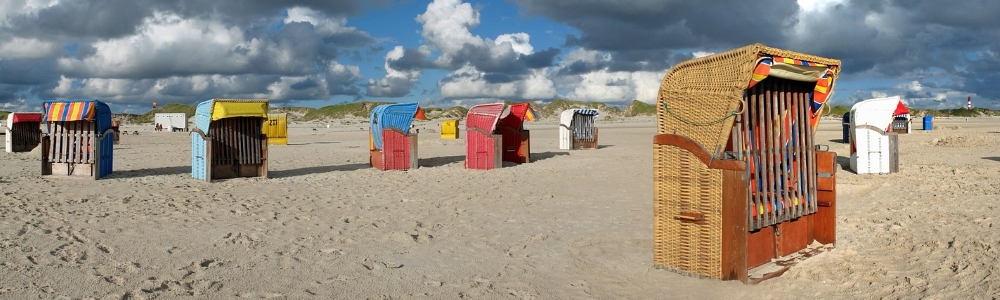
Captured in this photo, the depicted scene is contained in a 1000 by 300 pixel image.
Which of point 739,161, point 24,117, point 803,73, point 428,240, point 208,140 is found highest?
point 24,117

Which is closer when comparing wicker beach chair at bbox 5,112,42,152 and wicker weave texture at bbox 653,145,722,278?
wicker weave texture at bbox 653,145,722,278

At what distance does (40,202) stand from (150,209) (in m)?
1.84

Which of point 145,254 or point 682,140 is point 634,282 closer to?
point 682,140

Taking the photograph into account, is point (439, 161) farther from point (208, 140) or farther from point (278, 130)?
point (278, 130)

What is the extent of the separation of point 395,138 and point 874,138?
Answer: 34.6 feet

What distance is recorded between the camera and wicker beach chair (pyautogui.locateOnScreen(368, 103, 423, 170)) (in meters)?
16.3

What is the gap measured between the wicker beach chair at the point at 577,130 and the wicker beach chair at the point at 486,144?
8.41 meters

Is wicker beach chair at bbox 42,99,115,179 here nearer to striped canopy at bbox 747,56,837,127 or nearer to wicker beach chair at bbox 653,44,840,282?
wicker beach chair at bbox 653,44,840,282

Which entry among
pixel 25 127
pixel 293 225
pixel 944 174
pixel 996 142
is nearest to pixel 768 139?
pixel 293 225

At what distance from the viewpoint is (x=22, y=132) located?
2233cm

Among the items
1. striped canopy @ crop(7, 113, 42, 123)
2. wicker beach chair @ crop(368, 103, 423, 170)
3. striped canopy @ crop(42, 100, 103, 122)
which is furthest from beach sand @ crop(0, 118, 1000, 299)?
striped canopy @ crop(7, 113, 42, 123)

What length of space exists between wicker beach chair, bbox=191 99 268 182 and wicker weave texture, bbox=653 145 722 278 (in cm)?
985

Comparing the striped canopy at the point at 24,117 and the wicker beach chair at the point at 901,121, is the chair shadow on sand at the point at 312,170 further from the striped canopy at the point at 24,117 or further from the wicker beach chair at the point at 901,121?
the wicker beach chair at the point at 901,121

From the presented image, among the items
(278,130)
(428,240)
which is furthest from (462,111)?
(428,240)
